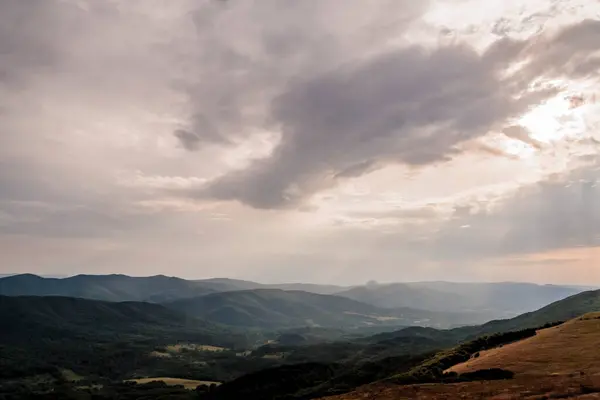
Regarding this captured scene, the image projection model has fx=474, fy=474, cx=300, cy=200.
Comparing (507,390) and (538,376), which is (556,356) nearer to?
(538,376)

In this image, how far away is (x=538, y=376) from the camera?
55.5 m

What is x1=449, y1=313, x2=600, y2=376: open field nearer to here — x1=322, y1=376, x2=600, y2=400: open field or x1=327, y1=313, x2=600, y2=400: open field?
x1=327, y1=313, x2=600, y2=400: open field

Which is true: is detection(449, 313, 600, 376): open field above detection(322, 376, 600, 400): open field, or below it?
above

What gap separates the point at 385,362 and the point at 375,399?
134m

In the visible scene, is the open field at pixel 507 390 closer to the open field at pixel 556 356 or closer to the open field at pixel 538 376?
the open field at pixel 538 376

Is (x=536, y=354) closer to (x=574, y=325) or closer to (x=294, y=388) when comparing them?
(x=574, y=325)

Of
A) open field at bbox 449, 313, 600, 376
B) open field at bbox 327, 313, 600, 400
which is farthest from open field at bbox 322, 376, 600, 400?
open field at bbox 449, 313, 600, 376

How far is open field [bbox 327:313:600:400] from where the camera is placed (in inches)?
1774

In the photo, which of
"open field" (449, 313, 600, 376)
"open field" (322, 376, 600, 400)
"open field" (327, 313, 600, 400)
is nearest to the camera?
"open field" (322, 376, 600, 400)

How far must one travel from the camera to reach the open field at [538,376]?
148 feet

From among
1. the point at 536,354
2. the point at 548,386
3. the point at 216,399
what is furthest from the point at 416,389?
the point at 216,399

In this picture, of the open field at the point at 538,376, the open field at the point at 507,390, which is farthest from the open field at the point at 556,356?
the open field at the point at 507,390

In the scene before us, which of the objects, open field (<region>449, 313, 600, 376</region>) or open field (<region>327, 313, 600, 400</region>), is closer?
open field (<region>327, 313, 600, 400</region>)

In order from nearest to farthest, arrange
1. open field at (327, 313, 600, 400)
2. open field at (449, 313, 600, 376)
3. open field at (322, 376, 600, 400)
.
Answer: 1. open field at (322, 376, 600, 400)
2. open field at (327, 313, 600, 400)
3. open field at (449, 313, 600, 376)
